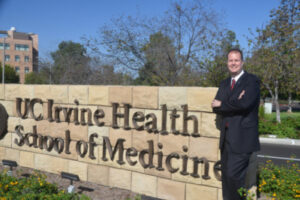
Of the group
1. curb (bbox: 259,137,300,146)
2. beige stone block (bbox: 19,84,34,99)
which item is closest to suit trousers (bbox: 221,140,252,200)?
beige stone block (bbox: 19,84,34,99)

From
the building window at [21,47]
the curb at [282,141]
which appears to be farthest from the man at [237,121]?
the building window at [21,47]

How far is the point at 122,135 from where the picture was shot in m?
4.39

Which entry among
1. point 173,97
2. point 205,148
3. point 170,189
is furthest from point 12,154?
point 205,148

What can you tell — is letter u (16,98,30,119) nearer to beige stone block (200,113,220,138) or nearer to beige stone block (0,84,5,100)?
beige stone block (0,84,5,100)

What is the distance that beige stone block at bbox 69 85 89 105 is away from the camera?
4719mm

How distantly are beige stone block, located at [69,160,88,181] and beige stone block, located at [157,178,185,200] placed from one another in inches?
55.2

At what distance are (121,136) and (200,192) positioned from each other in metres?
1.43

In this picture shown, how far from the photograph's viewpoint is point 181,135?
3.89 metres

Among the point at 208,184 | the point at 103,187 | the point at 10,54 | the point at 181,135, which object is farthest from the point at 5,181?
the point at 10,54

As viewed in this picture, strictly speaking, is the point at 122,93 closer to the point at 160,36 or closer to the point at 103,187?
the point at 103,187

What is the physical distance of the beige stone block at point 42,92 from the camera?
16.9 feet

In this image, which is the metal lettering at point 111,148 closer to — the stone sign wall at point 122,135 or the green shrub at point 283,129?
the stone sign wall at point 122,135

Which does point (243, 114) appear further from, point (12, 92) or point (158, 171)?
point (12, 92)

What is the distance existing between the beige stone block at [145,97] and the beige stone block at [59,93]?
1.38 m
